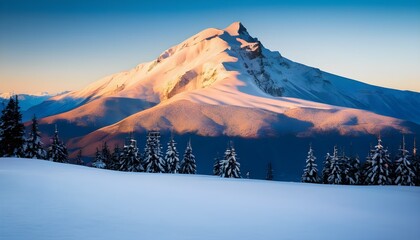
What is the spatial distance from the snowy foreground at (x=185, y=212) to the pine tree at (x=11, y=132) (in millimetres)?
A: 28261

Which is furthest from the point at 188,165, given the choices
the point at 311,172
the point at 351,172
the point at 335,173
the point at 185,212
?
the point at 185,212

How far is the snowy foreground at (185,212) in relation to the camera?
11188 millimetres

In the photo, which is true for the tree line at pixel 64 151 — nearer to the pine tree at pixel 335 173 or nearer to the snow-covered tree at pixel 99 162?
the snow-covered tree at pixel 99 162

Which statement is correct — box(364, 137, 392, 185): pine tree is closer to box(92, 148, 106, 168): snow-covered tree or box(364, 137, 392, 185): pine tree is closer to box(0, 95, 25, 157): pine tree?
box(92, 148, 106, 168): snow-covered tree

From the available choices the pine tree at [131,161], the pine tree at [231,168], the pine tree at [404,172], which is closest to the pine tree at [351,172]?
the pine tree at [404,172]

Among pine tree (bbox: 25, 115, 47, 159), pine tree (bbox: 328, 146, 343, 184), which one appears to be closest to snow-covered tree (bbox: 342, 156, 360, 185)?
pine tree (bbox: 328, 146, 343, 184)

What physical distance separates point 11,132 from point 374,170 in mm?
45293

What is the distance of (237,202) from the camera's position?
1777cm

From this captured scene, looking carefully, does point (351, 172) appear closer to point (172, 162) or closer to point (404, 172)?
point (404, 172)

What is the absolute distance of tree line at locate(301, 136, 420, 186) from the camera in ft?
149

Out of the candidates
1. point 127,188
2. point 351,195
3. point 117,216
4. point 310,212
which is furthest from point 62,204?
point 351,195

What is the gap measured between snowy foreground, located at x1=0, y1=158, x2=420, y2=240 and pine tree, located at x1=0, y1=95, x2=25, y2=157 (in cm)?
2826

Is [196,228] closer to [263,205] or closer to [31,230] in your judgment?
[31,230]

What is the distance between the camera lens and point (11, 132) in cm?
4631
